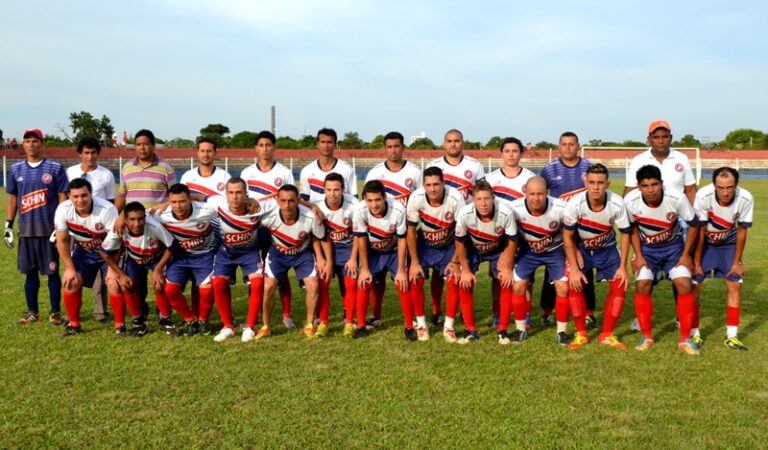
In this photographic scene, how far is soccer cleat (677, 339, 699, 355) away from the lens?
500 centimetres

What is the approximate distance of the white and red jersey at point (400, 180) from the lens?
6109 mm

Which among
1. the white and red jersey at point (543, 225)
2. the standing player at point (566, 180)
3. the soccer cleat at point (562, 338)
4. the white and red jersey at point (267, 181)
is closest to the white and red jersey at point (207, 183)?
the white and red jersey at point (267, 181)

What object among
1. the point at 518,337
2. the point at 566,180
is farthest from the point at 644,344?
the point at 566,180

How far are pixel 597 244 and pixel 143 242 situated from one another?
3.97m

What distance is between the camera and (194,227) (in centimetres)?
559

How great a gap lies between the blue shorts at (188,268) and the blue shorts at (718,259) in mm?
4326

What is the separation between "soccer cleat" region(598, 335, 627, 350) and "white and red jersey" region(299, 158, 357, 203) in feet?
8.84

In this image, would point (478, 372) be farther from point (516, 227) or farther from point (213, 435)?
point (213, 435)

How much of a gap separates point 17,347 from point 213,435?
261 centimetres

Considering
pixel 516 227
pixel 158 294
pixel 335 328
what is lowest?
pixel 335 328

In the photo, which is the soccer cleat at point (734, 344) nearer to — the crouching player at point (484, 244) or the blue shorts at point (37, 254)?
the crouching player at point (484, 244)

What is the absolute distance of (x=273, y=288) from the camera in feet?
18.6

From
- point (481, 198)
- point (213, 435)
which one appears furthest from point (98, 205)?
point (481, 198)

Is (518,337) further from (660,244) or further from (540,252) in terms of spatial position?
(660,244)
